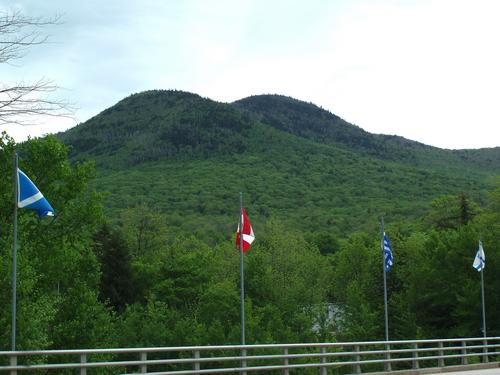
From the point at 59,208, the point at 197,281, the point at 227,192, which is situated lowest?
the point at 197,281

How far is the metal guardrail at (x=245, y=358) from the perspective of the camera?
14.2 metres

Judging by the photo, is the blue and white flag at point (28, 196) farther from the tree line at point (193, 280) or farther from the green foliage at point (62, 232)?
the green foliage at point (62, 232)

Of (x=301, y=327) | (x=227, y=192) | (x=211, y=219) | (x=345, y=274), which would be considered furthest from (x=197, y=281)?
(x=227, y=192)

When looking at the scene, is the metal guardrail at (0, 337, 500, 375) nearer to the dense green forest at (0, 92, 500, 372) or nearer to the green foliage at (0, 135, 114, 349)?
the green foliage at (0, 135, 114, 349)

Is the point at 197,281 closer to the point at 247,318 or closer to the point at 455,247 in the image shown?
the point at 247,318

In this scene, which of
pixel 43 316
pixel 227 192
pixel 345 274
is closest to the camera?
pixel 43 316

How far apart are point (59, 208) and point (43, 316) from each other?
28.0 feet

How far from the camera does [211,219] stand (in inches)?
5886

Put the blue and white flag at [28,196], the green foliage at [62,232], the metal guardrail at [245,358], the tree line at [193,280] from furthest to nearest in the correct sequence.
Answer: the tree line at [193,280] < the green foliage at [62,232] < the blue and white flag at [28,196] < the metal guardrail at [245,358]

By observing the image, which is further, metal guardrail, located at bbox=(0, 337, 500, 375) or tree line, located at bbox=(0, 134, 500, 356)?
tree line, located at bbox=(0, 134, 500, 356)

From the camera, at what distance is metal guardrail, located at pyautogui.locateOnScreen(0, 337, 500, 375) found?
46.6ft

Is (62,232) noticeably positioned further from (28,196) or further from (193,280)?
(193,280)

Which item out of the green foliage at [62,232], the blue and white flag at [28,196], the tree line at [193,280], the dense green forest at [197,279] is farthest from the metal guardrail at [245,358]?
the blue and white flag at [28,196]

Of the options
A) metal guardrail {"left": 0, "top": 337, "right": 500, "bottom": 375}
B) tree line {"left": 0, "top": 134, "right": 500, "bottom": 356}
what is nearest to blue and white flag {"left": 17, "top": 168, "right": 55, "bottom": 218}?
metal guardrail {"left": 0, "top": 337, "right": 500, "bottom": 375}
